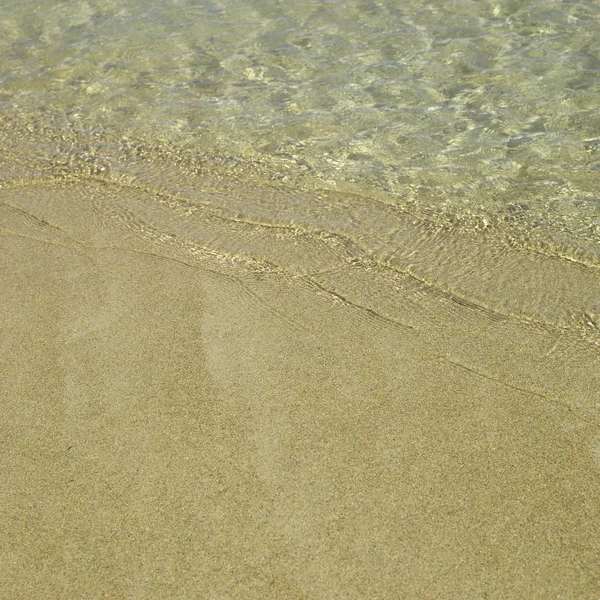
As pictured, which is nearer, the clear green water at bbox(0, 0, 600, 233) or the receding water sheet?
the receding water sheet

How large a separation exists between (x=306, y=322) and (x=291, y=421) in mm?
676

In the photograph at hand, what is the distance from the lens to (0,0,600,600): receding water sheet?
2.45 m

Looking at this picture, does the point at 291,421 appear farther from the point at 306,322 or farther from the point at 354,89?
the point at 354,89

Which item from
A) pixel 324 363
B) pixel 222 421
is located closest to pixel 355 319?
pixel 324 363

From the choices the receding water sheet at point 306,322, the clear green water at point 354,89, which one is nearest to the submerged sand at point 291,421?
the receding water sheet at point 306,322

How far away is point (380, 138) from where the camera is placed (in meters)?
5.27

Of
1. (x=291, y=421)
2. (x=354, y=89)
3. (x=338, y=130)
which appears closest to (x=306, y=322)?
(x=291, y=421)

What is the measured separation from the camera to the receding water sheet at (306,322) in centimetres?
245

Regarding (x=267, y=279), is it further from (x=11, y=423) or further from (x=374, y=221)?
(x=11, y=423)

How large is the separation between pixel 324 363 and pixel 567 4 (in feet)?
17.8

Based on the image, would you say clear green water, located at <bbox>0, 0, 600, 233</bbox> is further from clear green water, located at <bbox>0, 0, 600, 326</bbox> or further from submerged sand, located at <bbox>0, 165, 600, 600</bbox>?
submerged sand, located at <bbox>0, 165, 600, 600</bbox>

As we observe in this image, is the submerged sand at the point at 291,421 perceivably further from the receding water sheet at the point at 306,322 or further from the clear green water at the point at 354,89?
the clear green water at the point at 354,89

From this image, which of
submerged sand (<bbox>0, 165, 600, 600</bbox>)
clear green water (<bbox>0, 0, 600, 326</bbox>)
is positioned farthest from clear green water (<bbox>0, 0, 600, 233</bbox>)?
submerged sand (<bbox>0, 165, 600, 600</bbox>)

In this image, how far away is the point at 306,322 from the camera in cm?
350
